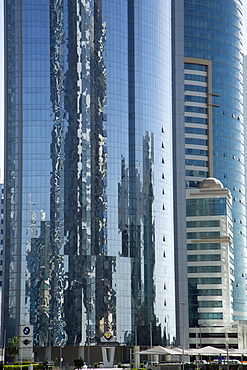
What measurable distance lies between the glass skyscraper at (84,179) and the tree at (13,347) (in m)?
2.90

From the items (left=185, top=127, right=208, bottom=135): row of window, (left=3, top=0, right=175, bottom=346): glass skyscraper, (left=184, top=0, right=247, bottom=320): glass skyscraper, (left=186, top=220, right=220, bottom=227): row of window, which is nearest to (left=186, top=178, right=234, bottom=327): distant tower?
(left=186, top=220, right=220, bottom=227): row of window

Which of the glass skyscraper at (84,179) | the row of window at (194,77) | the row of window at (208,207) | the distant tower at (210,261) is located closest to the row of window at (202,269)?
the distant tower at (210,261)

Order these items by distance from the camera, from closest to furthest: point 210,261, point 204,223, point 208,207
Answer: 1. point 210,261
2. point 204,223
3. point 208,207

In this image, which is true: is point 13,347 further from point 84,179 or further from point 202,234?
point 202,234

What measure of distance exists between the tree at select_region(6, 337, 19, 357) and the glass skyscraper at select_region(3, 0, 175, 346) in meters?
2.90

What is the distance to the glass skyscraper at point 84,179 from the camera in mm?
131875

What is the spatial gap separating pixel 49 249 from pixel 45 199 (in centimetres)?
980

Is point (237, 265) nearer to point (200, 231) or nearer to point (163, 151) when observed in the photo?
point (200, 231)

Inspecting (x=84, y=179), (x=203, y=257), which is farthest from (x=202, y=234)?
(x=84, y=179)

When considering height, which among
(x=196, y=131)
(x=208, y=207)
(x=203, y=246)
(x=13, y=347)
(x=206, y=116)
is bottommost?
(x=13, y=347)

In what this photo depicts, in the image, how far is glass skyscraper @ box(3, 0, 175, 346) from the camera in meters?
132

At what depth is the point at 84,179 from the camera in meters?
137

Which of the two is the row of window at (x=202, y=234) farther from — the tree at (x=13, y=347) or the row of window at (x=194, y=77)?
the tree at (x=13, y=347)

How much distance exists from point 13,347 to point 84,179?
35275 mm
